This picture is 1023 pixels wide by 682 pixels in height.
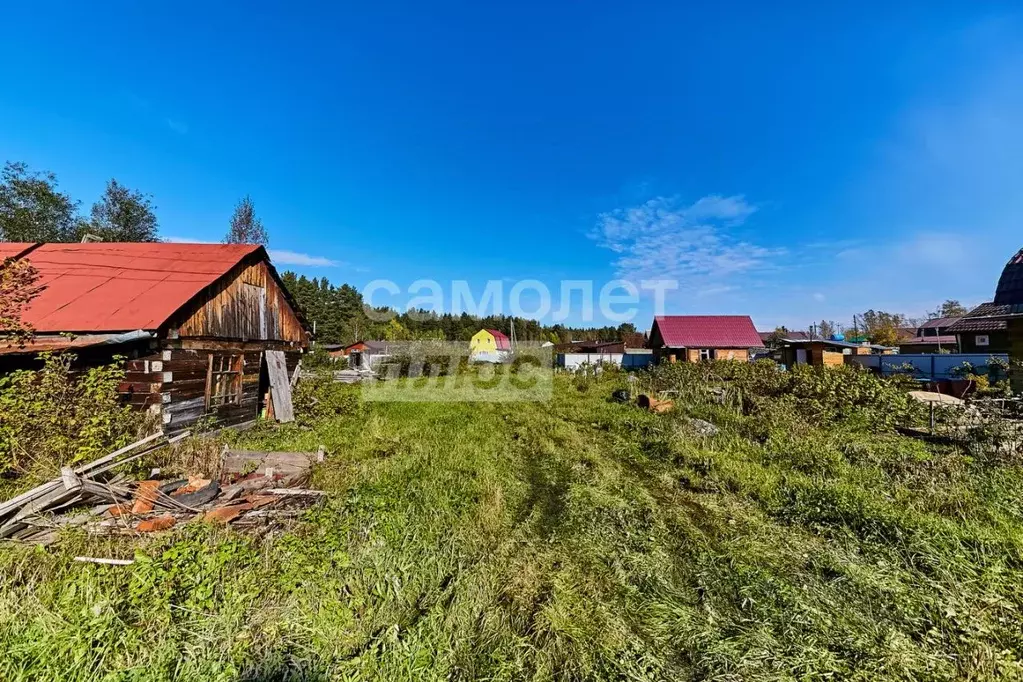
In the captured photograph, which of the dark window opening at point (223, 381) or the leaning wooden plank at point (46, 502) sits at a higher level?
the dark window opening at point (223, 381)

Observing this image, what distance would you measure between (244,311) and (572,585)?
36.7ft

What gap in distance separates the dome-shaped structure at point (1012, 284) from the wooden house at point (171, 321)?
38328 mm

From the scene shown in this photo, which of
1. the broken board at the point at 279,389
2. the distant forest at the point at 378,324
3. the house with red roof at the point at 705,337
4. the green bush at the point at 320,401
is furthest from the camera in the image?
the distant forest at the point at 378,324

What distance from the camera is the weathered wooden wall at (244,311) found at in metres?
9.48

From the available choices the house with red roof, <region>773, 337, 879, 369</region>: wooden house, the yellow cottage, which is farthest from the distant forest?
<region>773, 337, 879, 369</region>: wooden house

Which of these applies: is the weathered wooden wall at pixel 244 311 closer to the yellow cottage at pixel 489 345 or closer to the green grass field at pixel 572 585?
the green grass field at pixel 572 585

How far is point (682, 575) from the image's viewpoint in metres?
3.93

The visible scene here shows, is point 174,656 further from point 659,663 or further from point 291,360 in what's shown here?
point 291,360

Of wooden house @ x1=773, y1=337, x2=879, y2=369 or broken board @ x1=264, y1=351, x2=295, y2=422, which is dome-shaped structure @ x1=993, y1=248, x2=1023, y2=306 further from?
broken board @ x1=264, y1=351, x2=295, y2=422

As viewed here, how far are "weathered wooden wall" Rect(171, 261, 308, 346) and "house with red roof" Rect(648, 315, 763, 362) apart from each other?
79.6ft

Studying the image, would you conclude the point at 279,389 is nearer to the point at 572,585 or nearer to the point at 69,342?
the point at 69,342

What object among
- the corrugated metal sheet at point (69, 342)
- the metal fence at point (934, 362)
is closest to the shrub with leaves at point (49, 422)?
the corrugated metal sheet at point (69, 342)

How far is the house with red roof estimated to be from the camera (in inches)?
A: 1187

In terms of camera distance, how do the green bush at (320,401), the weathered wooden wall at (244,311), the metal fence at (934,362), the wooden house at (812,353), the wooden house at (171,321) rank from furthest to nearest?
the wooden house at (812,353), the metal fence at (934,362), the green bush at (320,401), the weathered wooden wall at (244,311), the wooden house at (171,321)
